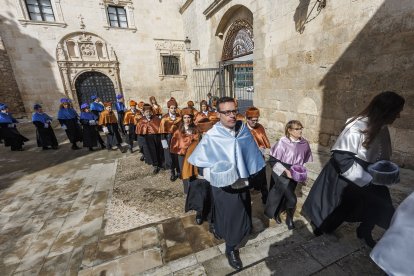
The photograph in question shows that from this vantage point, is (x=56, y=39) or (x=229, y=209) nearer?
(x=229, y=209)

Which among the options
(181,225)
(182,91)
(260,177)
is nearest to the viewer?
(181,225)

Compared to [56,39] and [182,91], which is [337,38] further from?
[56,39]

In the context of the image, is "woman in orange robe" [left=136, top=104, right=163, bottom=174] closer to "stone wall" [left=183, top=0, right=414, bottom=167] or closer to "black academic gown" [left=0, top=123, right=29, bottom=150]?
"stone wall" [left=183, top=0, right=414, bottom=167]

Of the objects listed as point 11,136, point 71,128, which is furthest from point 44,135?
point 11,136

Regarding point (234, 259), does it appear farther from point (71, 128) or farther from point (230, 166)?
point (71, 128)

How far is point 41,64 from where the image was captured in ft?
40.4

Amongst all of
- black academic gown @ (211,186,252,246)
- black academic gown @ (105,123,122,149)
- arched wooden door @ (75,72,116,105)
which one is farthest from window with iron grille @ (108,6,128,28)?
black academic gown @ (211,186,252,246)

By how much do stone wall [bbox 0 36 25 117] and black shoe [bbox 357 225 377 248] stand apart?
1679 centimetres

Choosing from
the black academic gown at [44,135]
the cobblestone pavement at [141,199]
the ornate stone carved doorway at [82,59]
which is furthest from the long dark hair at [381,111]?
the ornate stone carved doorway at [82,59]

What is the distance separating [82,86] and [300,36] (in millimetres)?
14021

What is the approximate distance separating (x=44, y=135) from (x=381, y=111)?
10500mm

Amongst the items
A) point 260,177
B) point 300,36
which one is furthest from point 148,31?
point 260,177

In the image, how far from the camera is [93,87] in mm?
14086

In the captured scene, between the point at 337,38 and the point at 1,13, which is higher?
the point at 1,13
